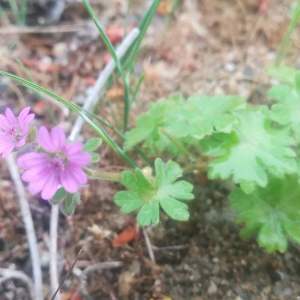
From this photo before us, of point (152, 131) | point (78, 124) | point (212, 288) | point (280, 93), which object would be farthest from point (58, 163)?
point (280, 93)

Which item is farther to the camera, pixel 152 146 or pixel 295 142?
pixel 152 146

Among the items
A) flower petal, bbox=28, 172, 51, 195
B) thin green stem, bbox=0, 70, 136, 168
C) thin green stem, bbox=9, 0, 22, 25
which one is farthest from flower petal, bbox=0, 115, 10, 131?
thin green stem, bbox=9, 0, 22, 25

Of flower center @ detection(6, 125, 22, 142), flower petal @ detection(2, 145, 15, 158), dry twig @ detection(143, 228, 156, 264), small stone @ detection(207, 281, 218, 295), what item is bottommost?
small stone @ detection(207, 281, 218, 295)

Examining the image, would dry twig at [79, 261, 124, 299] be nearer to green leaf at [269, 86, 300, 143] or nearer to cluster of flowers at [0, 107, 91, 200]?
cluster of flowers at [0, 107, 91, 200]

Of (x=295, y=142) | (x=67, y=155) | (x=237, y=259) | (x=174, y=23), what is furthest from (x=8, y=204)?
(x=174, y=23)

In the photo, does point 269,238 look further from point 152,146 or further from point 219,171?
point 152,146

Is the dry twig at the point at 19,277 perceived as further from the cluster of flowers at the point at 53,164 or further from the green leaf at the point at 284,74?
the green leaf at the point at 284,74
